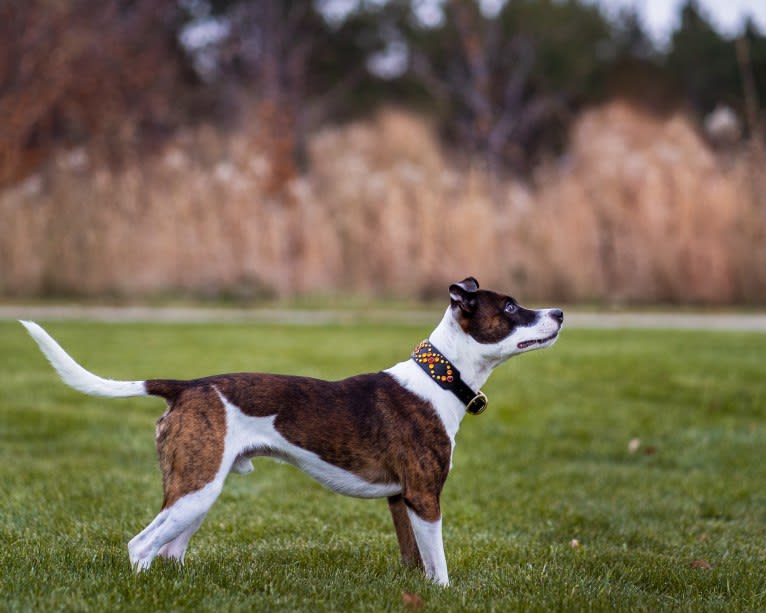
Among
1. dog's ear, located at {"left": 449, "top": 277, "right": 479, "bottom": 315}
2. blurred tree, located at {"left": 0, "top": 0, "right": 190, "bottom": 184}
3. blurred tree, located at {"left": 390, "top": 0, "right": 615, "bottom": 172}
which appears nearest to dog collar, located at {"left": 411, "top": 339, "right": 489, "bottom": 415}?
dog's ear, located at {"left": 449, "top": 277, "right": 479, "bottom": 315}

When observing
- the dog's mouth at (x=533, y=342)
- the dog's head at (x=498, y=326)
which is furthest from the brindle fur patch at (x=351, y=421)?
the dog's mouth at (x=533, y=342)

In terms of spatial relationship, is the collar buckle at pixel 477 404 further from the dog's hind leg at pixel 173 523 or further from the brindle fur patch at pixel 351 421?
the dog's hind leg at pixel 173 523

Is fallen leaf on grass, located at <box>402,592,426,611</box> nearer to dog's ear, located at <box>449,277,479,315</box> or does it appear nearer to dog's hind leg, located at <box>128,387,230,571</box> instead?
dog's hind leg, located at <box>128,387,230,571</box>

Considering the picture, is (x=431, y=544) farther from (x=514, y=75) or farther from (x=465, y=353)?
(x=514, y=75)

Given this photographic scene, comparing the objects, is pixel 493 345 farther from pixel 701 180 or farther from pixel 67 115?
pixel 67 115

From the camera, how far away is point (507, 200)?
1886 cm

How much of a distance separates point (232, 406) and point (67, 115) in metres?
29.9

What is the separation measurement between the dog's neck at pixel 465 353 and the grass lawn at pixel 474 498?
0.88 m

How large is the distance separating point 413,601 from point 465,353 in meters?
1.07

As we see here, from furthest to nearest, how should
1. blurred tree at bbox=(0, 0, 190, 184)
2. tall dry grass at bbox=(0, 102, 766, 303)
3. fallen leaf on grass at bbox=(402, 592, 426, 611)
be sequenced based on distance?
1. blurred tree at bbox=(0, 0, 190, 184)
2. tall dry grass at bbox=(0, 102, 766, 303)
3. fallen leaf on grass at bbox=(402, 592, 426, 611)

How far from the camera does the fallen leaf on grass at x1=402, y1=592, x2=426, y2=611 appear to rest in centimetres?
394

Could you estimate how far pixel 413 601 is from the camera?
13.0 feet

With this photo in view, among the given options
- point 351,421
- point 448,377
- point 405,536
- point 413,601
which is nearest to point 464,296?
point 448,377

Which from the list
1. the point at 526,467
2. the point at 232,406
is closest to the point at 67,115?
the point at 526,467
